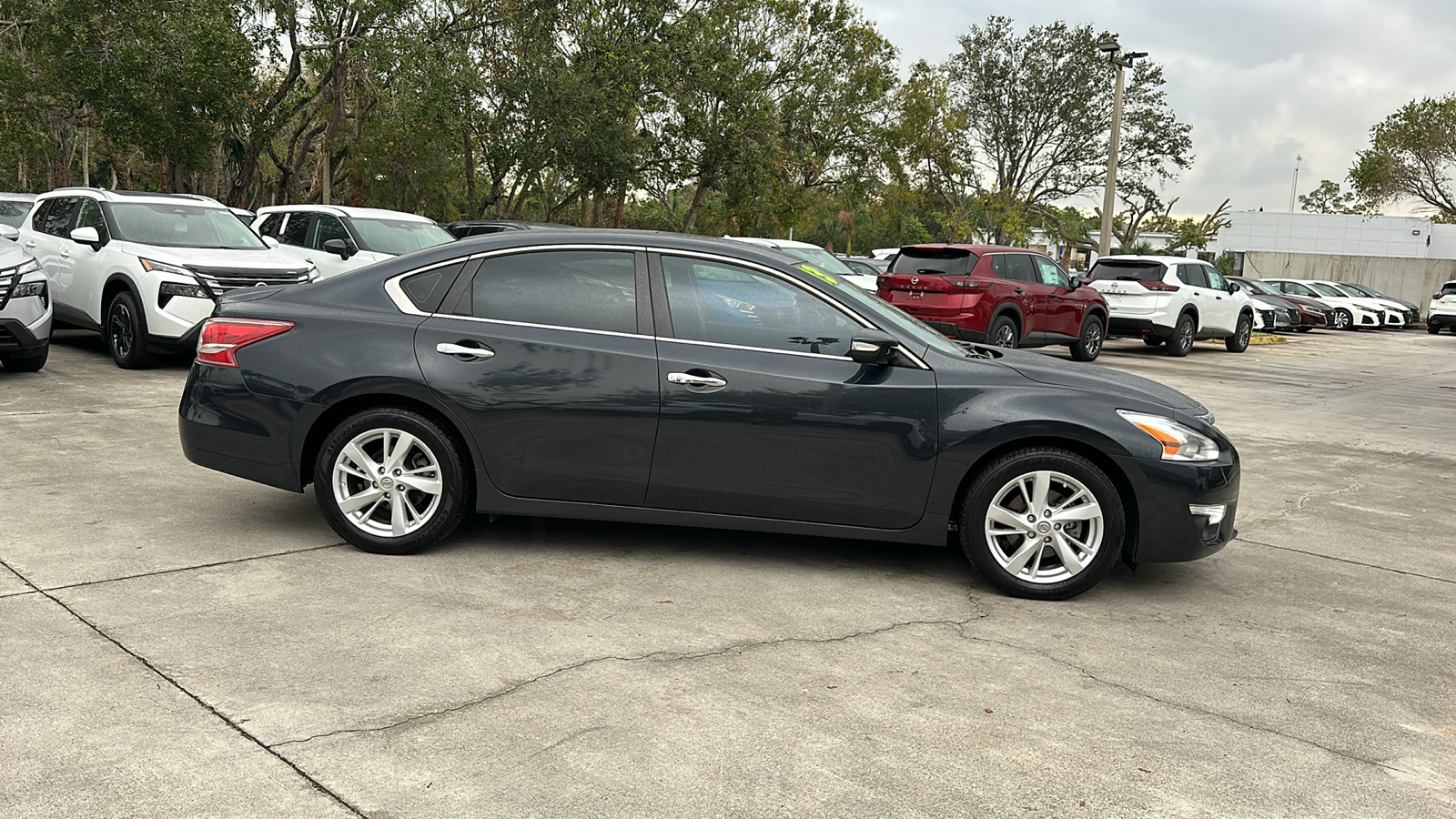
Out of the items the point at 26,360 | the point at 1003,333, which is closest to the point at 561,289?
the point at 26,360

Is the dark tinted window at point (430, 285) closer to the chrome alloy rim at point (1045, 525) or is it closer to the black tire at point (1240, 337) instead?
the chrome alloy rim at point (1045, 525)

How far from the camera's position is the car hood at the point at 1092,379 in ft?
17.6

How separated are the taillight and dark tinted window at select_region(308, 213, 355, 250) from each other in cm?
938

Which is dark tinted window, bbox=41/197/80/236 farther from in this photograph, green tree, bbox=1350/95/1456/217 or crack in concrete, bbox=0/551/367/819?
green tree, bbox=1350/95/1456/217

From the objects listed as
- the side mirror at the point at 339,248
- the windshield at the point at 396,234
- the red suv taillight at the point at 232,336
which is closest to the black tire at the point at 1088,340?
the windshield at the point at 396,234

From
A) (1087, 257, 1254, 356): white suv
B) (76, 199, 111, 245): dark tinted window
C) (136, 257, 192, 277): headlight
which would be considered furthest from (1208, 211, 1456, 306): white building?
(76, 199, 111, 245): dark tinted window

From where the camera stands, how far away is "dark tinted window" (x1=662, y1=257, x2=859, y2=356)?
538 cm

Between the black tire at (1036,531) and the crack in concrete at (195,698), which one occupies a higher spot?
the black tire at (1036,531)

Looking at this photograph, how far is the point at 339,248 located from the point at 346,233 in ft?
5.66

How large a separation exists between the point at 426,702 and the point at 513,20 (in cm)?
2571

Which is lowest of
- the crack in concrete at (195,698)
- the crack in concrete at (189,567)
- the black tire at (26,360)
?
the crack in concrete at (195,698)

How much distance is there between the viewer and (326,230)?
48.9 feet

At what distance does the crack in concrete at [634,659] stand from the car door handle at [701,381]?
122 cm

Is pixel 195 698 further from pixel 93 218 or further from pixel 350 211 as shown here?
pixel 350 211
